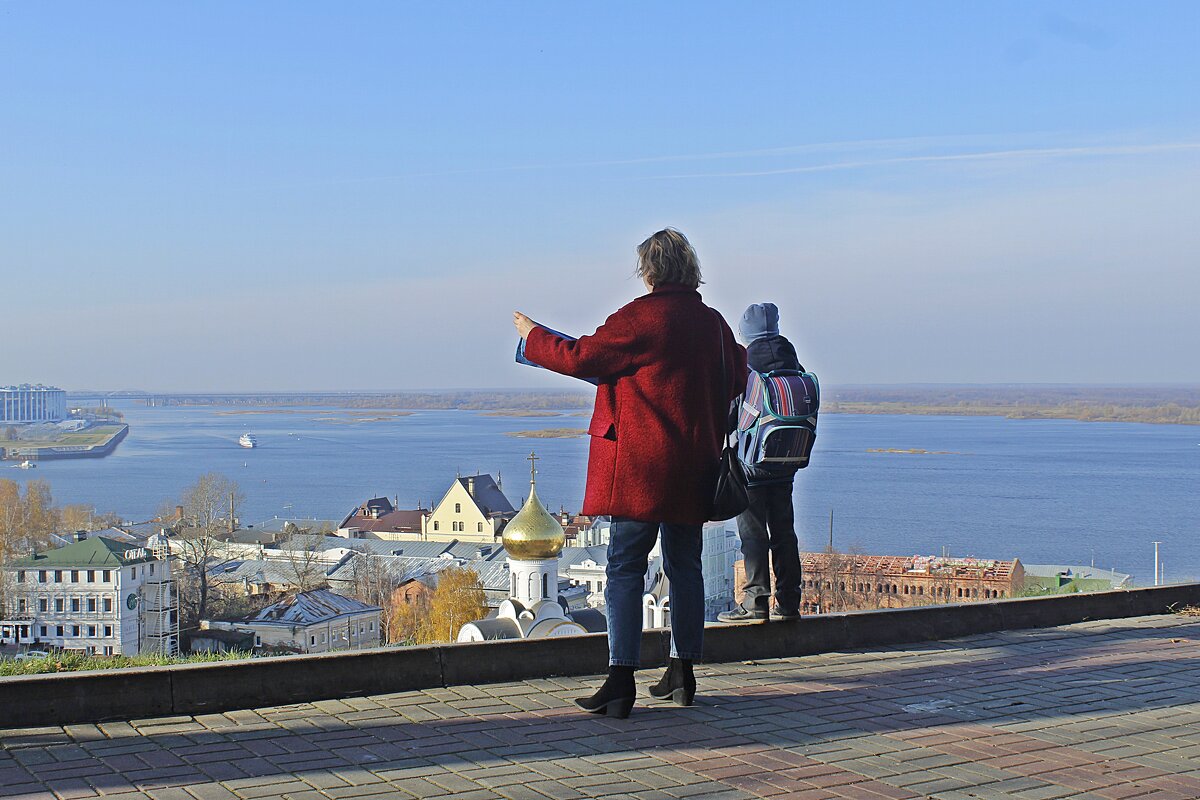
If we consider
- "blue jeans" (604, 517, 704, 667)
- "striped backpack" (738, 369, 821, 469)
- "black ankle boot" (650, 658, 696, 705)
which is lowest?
"black ankle boot" (650, 658, 696, 705)

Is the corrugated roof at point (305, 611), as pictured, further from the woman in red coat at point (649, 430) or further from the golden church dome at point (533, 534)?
the woman in red coat at point (649, 430)

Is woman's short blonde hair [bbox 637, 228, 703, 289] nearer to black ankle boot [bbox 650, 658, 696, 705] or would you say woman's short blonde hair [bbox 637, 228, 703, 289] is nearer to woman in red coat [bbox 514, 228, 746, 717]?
woman in red coat [bbox 514, 228, 746, 717]

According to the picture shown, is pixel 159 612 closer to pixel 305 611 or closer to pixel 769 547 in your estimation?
pixel 305 611

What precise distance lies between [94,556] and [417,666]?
2866 cm

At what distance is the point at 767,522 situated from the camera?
5.08m

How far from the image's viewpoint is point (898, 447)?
13050 centimetres

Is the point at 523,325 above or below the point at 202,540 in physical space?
above

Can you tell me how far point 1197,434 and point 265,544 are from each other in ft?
408

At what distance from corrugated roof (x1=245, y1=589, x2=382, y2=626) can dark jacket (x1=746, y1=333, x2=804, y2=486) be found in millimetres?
23937

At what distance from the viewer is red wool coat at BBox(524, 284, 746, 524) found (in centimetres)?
396

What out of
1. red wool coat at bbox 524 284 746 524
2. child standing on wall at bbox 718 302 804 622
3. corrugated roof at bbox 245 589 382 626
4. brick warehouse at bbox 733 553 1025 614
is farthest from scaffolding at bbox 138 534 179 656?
red wool coat at bbox 524 284 746 524

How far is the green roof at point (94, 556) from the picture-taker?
1190 inches

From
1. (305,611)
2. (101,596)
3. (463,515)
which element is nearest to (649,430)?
(305,611)

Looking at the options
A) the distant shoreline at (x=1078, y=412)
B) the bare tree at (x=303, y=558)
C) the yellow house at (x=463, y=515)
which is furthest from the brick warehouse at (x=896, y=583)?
the distant shoreline at (x=1078, y=412)
